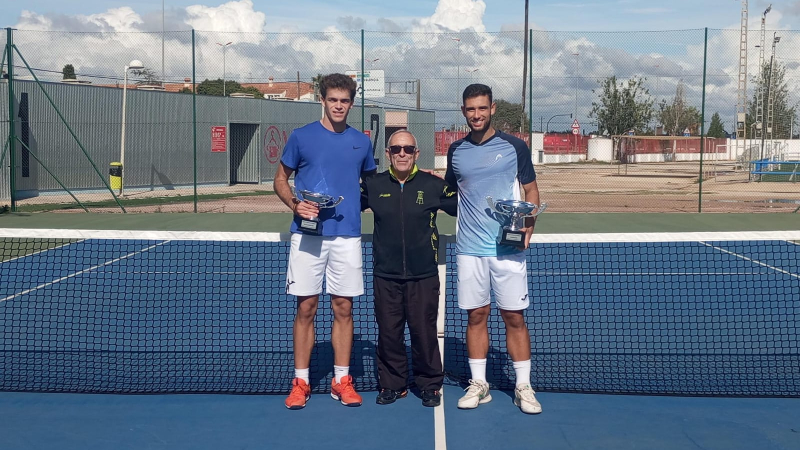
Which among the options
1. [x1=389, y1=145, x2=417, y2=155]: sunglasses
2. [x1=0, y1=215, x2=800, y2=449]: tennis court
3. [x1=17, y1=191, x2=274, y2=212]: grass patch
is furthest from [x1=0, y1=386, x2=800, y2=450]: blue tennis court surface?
[x1=17, y1=191, x2=274, y2=212]: grass patch

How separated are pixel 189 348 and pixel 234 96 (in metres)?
25.0

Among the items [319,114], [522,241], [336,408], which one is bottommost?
[336,408]

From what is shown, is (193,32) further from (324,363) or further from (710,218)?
(324,363)

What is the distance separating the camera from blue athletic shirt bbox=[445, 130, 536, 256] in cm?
492

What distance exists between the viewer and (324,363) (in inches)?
240

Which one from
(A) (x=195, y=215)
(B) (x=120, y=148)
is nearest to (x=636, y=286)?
(A) (x=195, y=215)

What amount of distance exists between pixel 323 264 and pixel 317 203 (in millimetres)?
454

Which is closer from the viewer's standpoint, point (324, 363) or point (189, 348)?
point (324, 363)

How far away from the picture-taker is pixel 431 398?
16.8 feet

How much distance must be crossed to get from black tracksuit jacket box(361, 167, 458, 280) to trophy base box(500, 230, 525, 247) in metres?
0.51

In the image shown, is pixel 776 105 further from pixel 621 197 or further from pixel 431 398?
pixel 431 398

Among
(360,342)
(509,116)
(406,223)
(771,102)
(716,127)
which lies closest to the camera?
(406,223)

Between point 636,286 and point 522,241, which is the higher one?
point 522,241

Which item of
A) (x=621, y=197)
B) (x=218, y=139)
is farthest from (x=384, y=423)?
(x=218, y=139)
